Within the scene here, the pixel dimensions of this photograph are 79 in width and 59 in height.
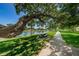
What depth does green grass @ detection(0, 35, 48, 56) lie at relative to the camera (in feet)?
5.94

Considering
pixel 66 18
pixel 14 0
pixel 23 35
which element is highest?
pixel 14 0

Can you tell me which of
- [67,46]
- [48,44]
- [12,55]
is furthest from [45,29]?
[12,55]

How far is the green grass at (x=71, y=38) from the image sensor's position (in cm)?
181

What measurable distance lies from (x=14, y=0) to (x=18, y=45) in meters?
0.42

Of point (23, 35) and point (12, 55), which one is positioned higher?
point (23, 35)

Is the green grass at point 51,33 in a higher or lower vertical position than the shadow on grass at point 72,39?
higher

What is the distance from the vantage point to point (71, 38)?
1.83 m

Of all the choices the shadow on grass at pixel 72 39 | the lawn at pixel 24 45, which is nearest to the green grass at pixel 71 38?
the shadow on grass at pixel 72 39

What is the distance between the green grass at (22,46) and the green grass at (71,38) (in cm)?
19

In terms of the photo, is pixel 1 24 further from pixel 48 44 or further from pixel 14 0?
pixel 48 44

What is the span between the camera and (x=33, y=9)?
1.86 meters

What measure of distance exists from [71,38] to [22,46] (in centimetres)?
46

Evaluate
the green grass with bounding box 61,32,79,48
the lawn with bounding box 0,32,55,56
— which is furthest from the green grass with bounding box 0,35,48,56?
the green grass with bounding box 61,32,79,48

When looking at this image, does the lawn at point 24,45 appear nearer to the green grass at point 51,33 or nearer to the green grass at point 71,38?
the green grass at point 51,33
